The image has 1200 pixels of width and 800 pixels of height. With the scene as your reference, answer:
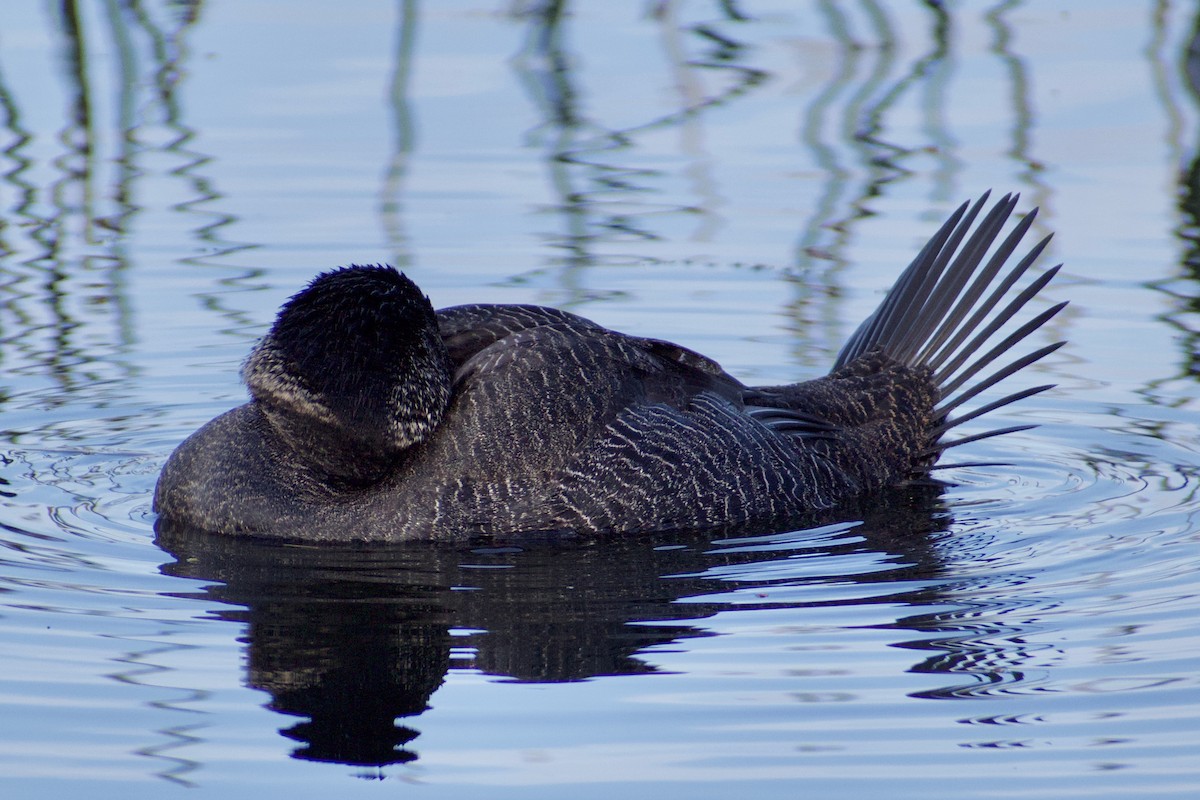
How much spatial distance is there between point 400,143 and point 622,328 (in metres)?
3.36

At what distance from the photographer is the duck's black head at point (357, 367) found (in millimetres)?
7414

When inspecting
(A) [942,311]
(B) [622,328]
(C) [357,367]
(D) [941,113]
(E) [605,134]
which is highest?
(C) [357,367]

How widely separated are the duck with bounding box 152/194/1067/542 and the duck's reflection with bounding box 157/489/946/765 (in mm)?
110

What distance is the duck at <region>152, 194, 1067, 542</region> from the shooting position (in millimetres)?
7391

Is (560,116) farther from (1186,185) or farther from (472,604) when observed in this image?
(472,604)

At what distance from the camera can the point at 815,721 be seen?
5574 millimetres

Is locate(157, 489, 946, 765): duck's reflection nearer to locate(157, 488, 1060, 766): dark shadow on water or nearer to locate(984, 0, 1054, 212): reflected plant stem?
locate(157, 488, 1060, 766): dark shadow on water

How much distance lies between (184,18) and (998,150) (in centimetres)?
626

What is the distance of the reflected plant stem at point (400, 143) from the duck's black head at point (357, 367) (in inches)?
133

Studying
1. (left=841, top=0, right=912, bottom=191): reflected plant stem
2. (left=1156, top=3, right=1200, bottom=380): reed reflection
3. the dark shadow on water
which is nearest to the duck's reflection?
the dark shadow on water

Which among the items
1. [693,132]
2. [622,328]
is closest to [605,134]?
[693,132]

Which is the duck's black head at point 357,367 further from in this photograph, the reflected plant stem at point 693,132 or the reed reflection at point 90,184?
the reflected plant stem at point 693,132

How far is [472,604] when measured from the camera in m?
6.68

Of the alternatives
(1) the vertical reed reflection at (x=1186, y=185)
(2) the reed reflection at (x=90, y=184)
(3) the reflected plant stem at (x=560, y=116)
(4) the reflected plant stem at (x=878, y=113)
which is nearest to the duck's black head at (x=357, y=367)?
(2) the reed reflection at (x=90, y=184)
